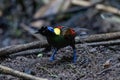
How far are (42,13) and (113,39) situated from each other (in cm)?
730

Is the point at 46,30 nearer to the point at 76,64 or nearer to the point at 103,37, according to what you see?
the point at 76,64

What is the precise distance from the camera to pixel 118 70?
12.4 ft

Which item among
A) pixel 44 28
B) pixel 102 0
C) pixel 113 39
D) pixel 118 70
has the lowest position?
pixel 118 70

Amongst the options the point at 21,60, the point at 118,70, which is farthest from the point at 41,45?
the point at 118,70

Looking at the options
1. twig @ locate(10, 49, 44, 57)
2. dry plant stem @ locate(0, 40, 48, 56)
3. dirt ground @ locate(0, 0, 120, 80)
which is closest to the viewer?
dirt ground @ locate(0, 0, 120, 80)

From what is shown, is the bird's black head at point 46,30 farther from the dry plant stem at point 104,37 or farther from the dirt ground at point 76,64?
the dry plant stem at point 104,37

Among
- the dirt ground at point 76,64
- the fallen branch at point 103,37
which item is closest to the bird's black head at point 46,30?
the dirt ground at point 76,64

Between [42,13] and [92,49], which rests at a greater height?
[42,13]

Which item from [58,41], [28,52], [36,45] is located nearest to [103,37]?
[58,41]

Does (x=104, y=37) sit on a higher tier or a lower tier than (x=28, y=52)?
lower

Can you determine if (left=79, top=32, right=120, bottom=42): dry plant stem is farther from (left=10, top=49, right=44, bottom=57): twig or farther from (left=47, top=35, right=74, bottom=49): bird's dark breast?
(left=10, top=49, right=44, bottom=57): twig

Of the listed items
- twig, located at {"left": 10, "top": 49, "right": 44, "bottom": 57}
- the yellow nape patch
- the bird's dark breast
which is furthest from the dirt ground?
the yellow nape patch

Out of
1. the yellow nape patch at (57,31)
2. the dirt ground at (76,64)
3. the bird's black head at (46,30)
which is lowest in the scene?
the dirt ground at (76,64)

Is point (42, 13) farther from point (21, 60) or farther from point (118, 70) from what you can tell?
point (118, 70)
